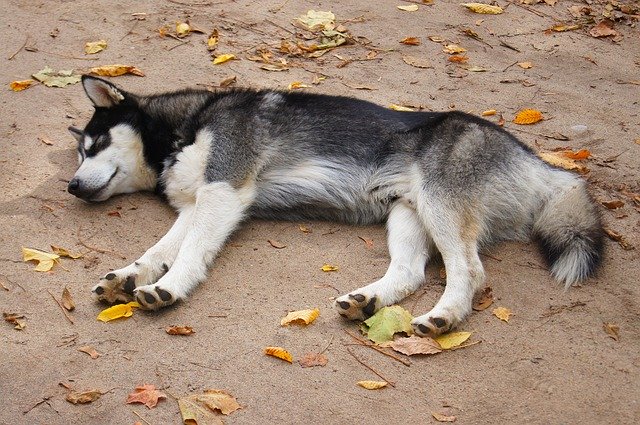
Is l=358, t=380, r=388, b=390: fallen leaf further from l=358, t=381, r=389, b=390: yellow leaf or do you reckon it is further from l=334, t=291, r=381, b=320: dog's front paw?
l=334, t=291, r=381, b=320: dog's front paw

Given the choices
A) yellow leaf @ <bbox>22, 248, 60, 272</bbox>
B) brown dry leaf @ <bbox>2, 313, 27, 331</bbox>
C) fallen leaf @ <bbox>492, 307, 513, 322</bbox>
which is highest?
fallen leaf @ <bbox>492, 307, 513, 322</bbox>

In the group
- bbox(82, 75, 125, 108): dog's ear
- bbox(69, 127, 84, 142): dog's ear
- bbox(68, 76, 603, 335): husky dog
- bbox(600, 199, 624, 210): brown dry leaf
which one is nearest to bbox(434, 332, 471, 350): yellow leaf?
bbox(68, 76, 603, 335): husky dog

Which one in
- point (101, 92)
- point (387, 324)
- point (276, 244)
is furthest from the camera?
point (101, 92)

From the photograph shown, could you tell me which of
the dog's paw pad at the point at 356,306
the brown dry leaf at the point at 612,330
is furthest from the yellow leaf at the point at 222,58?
the brown dry leaf at the point at 612,330

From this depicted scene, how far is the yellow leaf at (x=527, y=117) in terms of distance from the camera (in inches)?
314

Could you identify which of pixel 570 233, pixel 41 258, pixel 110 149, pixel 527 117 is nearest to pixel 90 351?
pixel 41 258

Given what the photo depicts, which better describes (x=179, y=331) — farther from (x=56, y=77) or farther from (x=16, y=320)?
(x=56, y=77)

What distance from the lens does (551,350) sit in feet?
16.3

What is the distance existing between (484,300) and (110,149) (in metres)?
3.16

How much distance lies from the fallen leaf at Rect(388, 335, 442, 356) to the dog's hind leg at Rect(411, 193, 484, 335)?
0.08 metres

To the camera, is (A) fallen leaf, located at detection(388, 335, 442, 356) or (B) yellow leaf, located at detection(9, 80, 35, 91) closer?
(A) fallen leaf, located at detection(388, 335, 442, 356)

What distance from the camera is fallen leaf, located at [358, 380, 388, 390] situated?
182 inches

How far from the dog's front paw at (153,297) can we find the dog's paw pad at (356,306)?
1.06 meters

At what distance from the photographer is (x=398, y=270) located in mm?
5723
